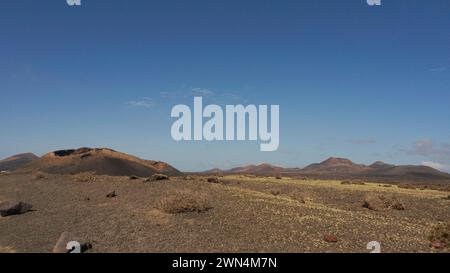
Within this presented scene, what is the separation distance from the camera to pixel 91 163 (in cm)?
→ 6888

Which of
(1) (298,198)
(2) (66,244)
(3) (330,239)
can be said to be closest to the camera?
(2) (66,244)

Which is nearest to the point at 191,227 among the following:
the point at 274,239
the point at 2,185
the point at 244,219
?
the point at 244,219

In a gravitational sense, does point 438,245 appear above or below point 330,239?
below

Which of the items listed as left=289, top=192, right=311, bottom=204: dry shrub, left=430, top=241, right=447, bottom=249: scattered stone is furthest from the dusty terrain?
left=430, top=241, right=447, bottom=249: scattered stone

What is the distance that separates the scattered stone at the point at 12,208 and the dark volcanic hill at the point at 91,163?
44.5m

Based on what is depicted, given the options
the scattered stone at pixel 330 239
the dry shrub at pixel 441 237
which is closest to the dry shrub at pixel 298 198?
the dry shrub at pixel 441 237

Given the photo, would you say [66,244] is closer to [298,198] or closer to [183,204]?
[183,204]

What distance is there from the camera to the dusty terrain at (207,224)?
1434cm

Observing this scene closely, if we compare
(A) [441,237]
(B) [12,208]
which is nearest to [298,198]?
(A) [441,237]

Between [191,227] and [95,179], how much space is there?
860 inches

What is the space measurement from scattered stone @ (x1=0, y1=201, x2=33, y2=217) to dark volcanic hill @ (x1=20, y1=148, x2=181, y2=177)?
1754 inches

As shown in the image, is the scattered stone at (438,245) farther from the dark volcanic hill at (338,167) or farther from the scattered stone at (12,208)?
the dark volcanic hill at (338,167)

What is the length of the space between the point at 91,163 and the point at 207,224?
5638cm
